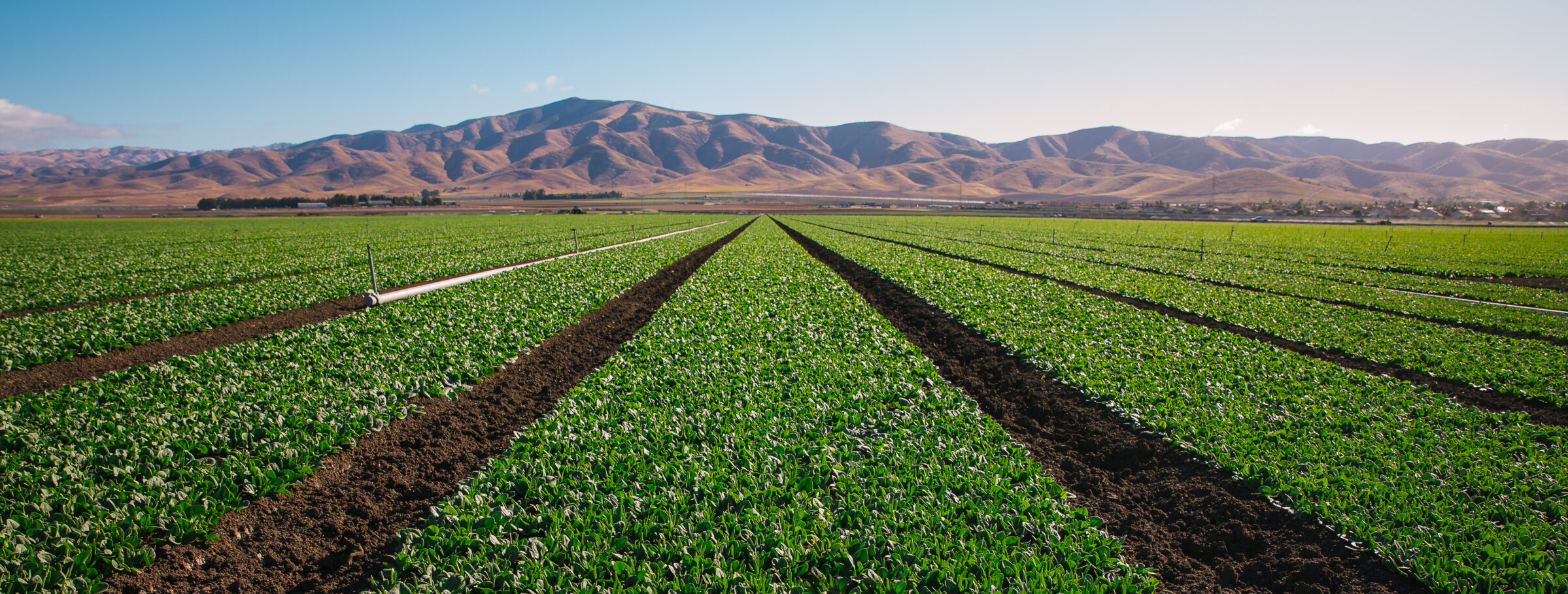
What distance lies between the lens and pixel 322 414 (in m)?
7.71

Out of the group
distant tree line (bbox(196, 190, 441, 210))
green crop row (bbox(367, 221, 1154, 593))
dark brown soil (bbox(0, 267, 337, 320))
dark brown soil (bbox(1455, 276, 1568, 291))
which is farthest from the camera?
distant tree line (bbox(196, 190, 441, 210))

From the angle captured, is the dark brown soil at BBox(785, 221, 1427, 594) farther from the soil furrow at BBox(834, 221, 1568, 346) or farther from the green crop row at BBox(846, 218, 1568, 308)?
the green crop row at BBox(846, 218, 1568, 308)

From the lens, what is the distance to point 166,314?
1483cm

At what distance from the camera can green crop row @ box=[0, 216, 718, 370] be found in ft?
39.8

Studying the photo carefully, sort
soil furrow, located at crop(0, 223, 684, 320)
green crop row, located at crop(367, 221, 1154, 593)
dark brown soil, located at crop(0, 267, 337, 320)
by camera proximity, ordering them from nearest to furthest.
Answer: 1. green crop row, located at crop(367, 221, 1154, 593)
2. dark brown soil, located at crop(0, 267, 337, 320)
3. soil furrow, located at crop(0, 223, 684, 320)

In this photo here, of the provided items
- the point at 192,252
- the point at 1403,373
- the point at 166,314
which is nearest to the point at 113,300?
the point at 166,314

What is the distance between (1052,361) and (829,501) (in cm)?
703

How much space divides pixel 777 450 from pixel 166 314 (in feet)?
58.5

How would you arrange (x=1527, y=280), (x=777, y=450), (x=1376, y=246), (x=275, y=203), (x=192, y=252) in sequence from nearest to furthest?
(x=777, y=450)
(x=1527, y=280)
(x=192, y=252)
(x=1376, y=246)
(x=275, y=203)

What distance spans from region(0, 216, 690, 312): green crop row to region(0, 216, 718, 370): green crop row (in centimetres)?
258

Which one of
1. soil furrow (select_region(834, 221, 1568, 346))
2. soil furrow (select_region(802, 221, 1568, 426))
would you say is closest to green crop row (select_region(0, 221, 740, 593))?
soil furrow (select_region(802, 221, 1568, 426))

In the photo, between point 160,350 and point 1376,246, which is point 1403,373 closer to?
point 160,350

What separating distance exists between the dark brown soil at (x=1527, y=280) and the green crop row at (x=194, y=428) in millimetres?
39326

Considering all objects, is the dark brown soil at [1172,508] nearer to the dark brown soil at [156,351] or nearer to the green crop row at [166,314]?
the dark brown soil at [156,351]
